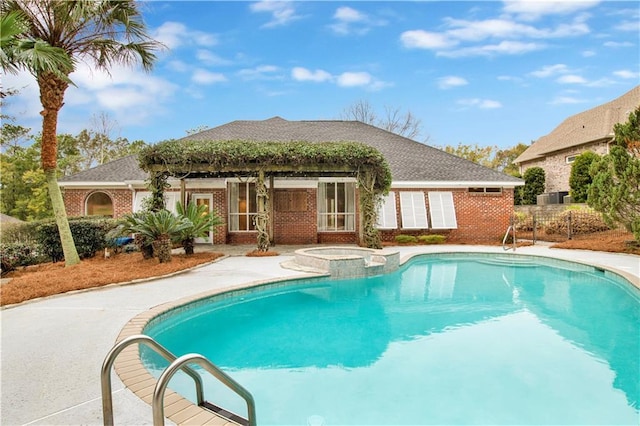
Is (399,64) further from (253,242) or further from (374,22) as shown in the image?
(253,242)

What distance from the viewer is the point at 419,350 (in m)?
5.39

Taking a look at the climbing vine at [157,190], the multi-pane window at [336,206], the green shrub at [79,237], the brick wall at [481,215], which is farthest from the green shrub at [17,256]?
the brick wall at [481,215]

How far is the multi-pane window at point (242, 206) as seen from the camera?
1619 centimetres

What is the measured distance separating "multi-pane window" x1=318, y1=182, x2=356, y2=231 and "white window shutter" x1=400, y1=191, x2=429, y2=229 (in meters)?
2.20

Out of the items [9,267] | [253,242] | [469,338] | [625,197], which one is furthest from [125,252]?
[625,197]

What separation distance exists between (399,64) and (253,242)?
51.0ft

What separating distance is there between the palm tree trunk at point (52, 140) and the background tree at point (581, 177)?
23.1m

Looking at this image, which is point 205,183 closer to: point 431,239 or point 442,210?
point 431,239

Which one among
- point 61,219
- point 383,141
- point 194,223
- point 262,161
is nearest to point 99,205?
point 61,219

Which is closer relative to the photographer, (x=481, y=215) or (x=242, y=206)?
(x=242, y=206)

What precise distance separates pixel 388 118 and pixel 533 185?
13777 millimetres

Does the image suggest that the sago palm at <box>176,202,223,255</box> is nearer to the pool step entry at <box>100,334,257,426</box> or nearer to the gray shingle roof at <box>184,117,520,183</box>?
the gray shingle roof at <box>184,117,520,183</box>

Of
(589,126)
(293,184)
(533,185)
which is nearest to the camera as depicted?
(293,184)

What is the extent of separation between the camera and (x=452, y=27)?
1756cm
